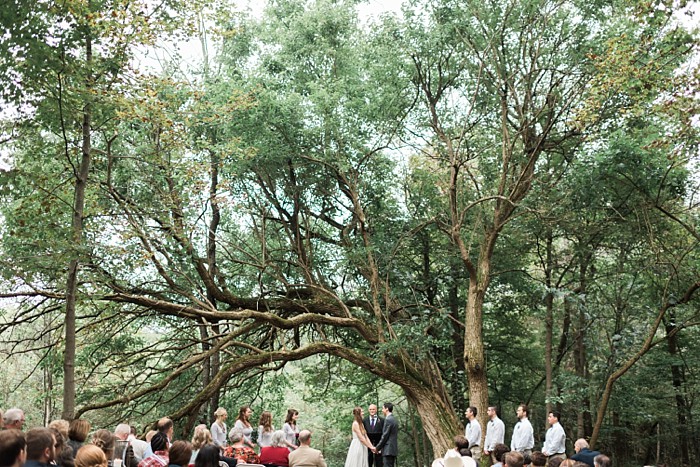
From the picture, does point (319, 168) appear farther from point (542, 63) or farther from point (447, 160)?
point (542, 63)

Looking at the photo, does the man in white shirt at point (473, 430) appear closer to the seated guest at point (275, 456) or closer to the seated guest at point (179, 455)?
the seated guest at point (275, 456)

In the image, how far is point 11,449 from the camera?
3576 mm

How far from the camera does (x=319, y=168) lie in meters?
14.0

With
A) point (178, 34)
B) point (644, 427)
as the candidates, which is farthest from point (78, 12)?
point (644, 427)

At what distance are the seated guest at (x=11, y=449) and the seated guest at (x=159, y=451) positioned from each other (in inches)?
79.3

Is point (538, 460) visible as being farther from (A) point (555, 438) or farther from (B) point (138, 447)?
(B) point (138, 447)

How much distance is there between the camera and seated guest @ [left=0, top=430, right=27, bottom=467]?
11.7 ft

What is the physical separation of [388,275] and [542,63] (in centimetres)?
558

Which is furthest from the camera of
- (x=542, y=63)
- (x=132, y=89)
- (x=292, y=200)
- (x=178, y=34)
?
(x=292, y=200)

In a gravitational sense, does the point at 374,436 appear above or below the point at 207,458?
below

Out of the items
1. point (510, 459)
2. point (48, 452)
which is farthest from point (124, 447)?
point (510, 459)

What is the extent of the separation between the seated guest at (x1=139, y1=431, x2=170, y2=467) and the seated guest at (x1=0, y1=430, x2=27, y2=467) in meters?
2.01

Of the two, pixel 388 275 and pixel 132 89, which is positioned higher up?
pixel 132 89

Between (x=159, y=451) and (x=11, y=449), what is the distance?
2.46 m
